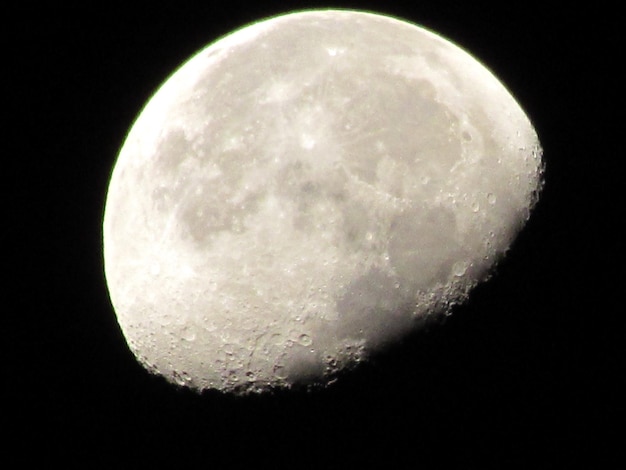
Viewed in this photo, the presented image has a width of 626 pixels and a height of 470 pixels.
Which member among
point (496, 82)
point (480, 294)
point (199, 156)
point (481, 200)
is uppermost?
point (496, 82)

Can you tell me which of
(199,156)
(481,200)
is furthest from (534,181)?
(199,156)

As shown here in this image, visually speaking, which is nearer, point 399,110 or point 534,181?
point 399,110

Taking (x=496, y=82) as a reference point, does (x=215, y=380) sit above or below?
below

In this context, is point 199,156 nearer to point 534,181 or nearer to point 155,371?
point 155,371

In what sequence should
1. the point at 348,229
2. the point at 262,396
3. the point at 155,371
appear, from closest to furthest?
the point at 348,229
the point at 262,396
the point at 155,371

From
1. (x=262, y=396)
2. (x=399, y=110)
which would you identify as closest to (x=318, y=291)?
(x=262, y=396)

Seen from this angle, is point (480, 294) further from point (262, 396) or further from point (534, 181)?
point (262, 396)

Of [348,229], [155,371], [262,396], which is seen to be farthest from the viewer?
[155,371]
